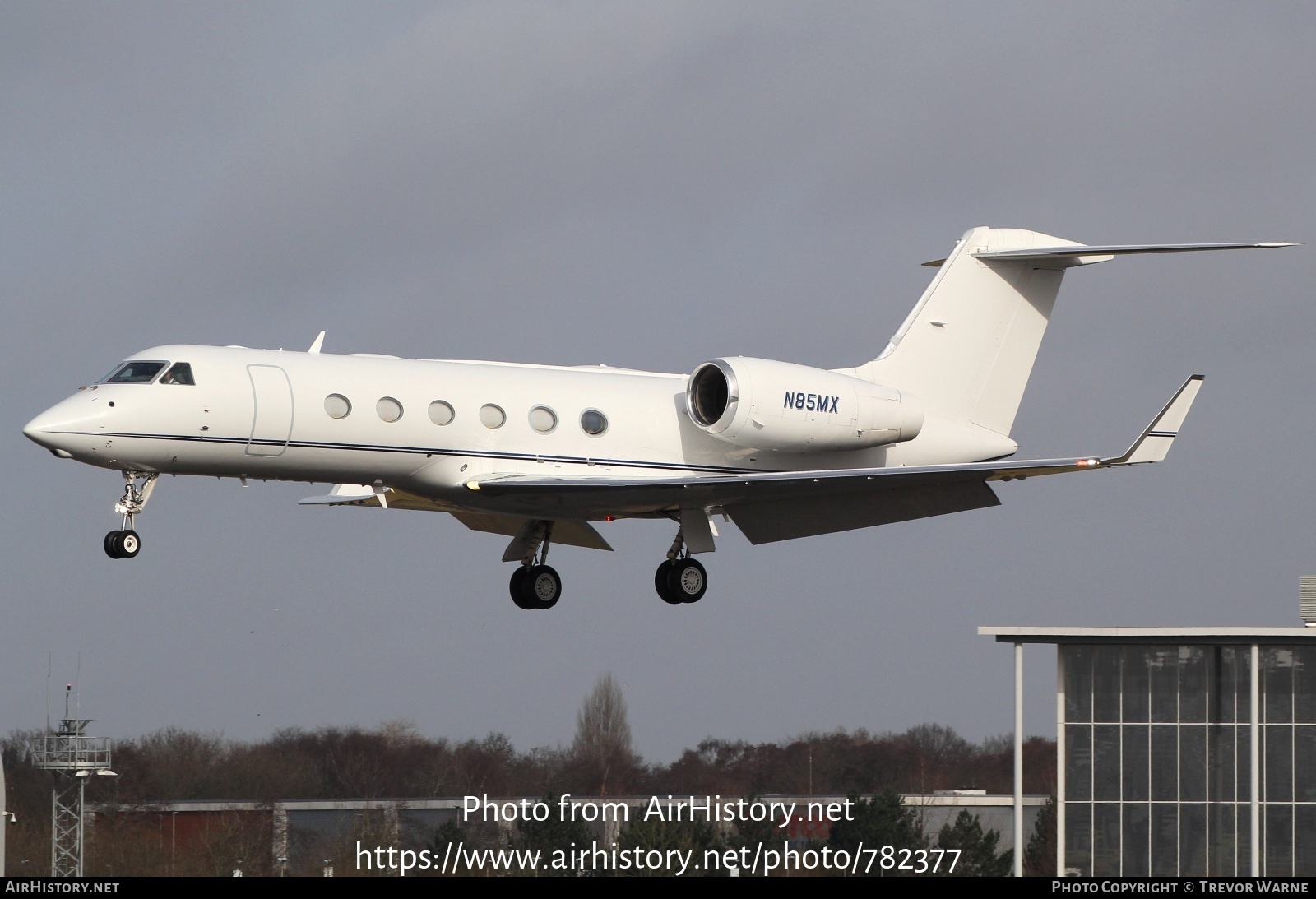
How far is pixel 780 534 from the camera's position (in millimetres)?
25547

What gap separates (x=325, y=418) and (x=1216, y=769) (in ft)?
55.4

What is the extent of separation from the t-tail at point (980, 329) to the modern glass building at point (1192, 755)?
6642 mm

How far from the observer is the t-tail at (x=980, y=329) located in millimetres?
26406

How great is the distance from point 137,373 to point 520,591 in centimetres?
641

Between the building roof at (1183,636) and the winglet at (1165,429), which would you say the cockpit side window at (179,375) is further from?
the building roof at (1183,636)

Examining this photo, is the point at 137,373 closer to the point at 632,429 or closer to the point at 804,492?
the point at 632,429

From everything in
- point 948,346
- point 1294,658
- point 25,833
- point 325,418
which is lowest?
point 25,833

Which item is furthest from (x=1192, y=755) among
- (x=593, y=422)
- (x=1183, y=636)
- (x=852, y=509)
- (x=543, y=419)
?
(x=543, y=419)

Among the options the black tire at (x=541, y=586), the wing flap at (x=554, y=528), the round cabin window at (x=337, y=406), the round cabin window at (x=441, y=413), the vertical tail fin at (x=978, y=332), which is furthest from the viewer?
the vertical tail fin at (x=978, y=332)

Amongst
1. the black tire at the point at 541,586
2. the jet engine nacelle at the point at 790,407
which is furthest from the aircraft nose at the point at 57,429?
the jet engine nacelle at the point at 790,407

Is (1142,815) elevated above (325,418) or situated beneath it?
situated beneath

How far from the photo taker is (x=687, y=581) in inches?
984
